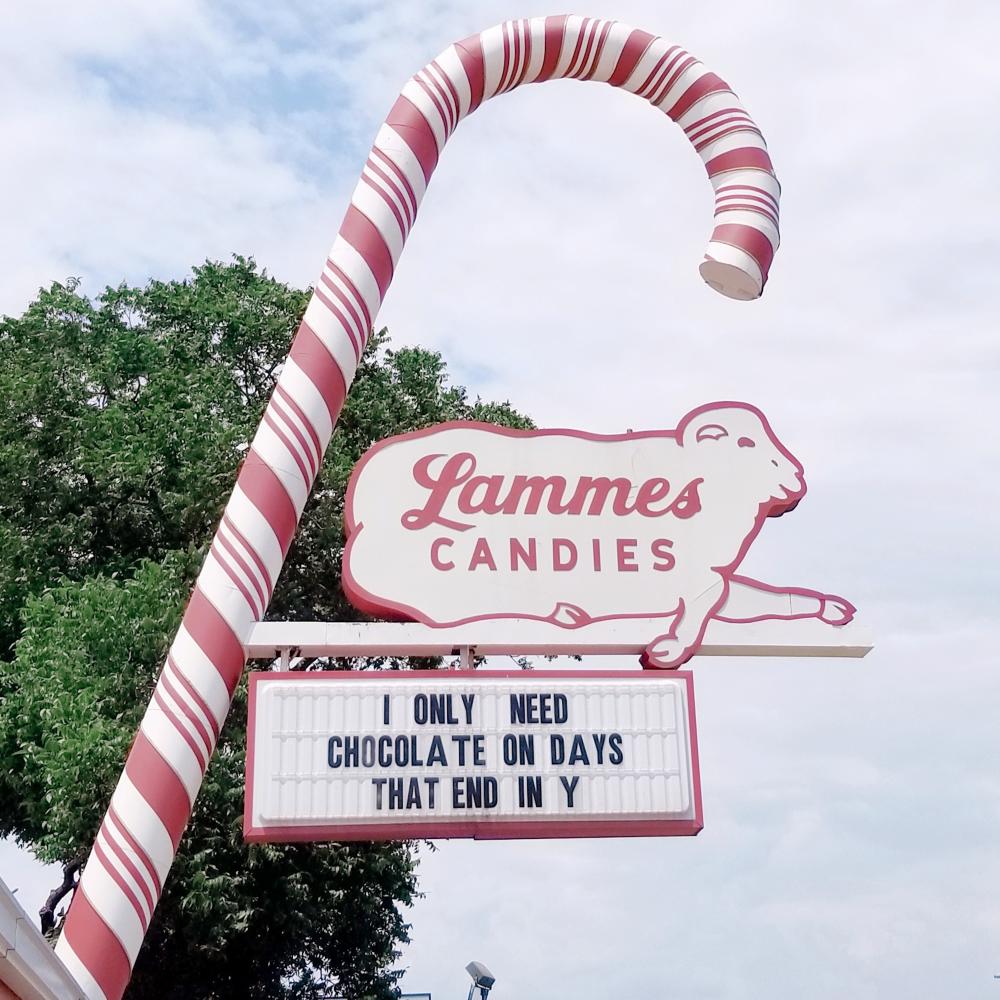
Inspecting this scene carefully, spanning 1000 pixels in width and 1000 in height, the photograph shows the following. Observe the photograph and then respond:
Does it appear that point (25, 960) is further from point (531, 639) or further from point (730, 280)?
point (730, 280)

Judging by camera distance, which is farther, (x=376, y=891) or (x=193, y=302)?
(x=193, y=302)

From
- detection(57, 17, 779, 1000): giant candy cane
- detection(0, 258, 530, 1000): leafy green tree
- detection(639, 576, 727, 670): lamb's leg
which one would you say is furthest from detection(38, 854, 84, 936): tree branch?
detection(639, 576, 727, 670): lamb's leg

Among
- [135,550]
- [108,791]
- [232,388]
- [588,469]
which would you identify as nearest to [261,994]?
[108,791]

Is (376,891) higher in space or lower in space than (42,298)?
lower

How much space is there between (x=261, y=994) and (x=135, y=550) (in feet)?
20.4

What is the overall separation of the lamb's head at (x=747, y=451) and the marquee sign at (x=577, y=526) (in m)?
0.01

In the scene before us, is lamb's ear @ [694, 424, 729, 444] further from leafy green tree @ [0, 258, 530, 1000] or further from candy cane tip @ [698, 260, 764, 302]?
leafy green tree @ [0, 258, 530, 1000]

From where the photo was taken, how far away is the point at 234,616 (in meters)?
9.94

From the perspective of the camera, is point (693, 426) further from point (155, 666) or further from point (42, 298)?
point (42, 298)

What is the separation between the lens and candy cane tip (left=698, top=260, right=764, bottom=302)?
11609 millimetres

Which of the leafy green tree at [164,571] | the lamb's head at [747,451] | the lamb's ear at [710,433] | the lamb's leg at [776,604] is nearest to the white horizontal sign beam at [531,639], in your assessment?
the lamb's leg at [776,604]

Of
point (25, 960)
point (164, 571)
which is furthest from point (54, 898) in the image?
point (25, 960)

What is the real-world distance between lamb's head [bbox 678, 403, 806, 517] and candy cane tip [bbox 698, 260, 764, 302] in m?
1.15

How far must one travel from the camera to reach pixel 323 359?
10.9 m
